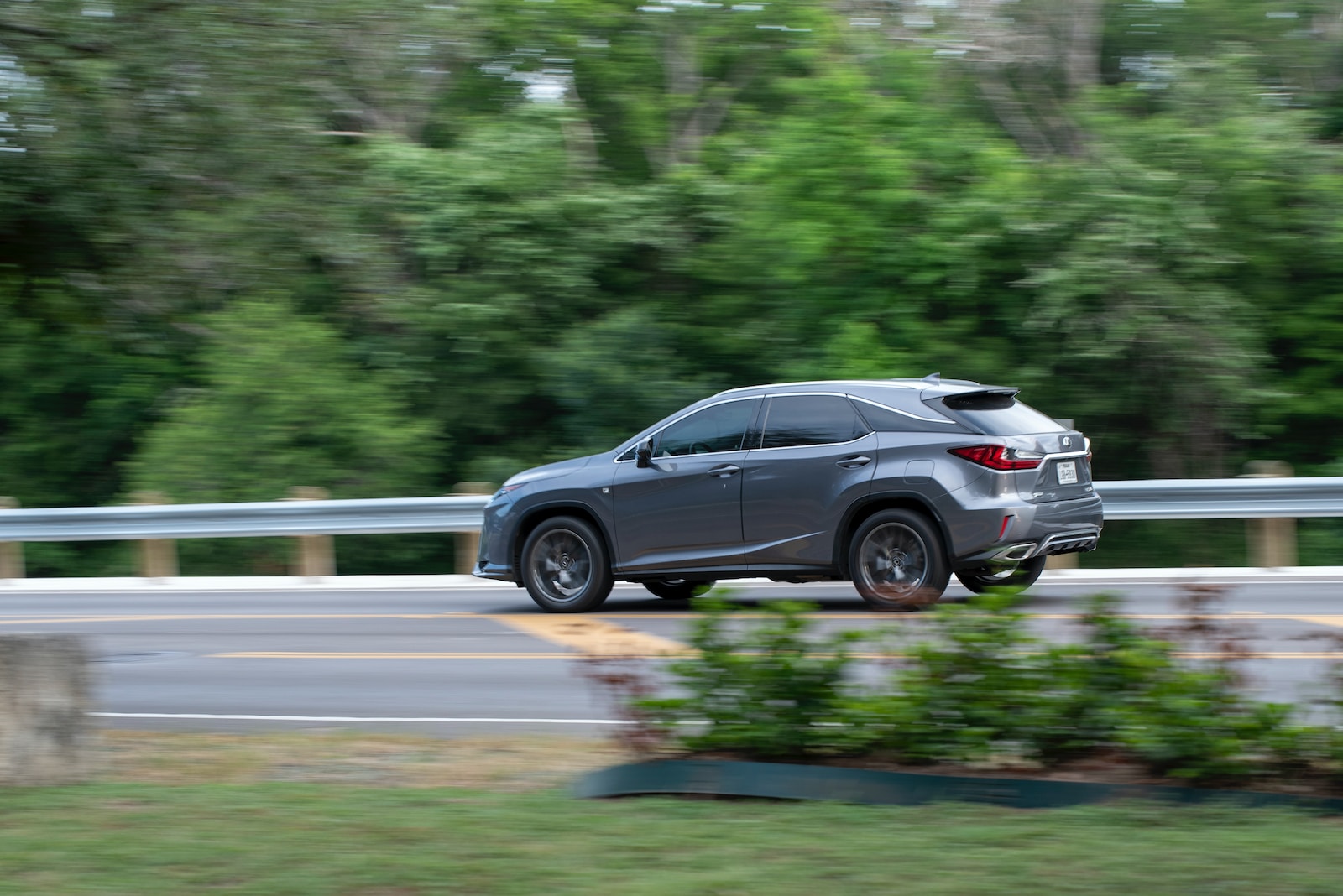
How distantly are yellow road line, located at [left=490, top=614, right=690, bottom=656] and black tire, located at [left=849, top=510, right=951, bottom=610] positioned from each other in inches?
67.3

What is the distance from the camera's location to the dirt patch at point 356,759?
6832mm

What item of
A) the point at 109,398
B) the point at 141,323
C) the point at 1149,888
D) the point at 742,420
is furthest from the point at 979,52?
the point at 1149,888

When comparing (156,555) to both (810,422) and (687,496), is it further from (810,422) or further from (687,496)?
(810,422)

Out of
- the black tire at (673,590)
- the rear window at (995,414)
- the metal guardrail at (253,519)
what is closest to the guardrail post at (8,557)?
the metal guardrail at (253,519)

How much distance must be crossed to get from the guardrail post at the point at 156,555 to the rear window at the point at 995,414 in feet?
36.9

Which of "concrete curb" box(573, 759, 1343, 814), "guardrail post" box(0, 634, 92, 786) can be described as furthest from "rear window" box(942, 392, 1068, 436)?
"guardrail post" box(0, 634, 92, 786)

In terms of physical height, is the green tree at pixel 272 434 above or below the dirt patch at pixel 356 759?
above

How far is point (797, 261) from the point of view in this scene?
21.1 metres

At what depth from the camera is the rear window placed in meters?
11.5

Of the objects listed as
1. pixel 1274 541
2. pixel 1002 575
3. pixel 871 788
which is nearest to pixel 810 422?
pixel 1002 575

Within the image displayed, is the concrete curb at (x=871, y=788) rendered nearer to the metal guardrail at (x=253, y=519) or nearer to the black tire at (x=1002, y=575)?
the black tire at (x=1002, y=575)

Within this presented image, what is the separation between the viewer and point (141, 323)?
9258 mm

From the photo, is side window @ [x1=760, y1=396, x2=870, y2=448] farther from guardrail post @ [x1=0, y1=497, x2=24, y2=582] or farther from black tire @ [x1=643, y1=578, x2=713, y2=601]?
guardrail post @ [x1=0, y1=497, x2=24, y2=582]

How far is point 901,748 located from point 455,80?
22.0 meters
